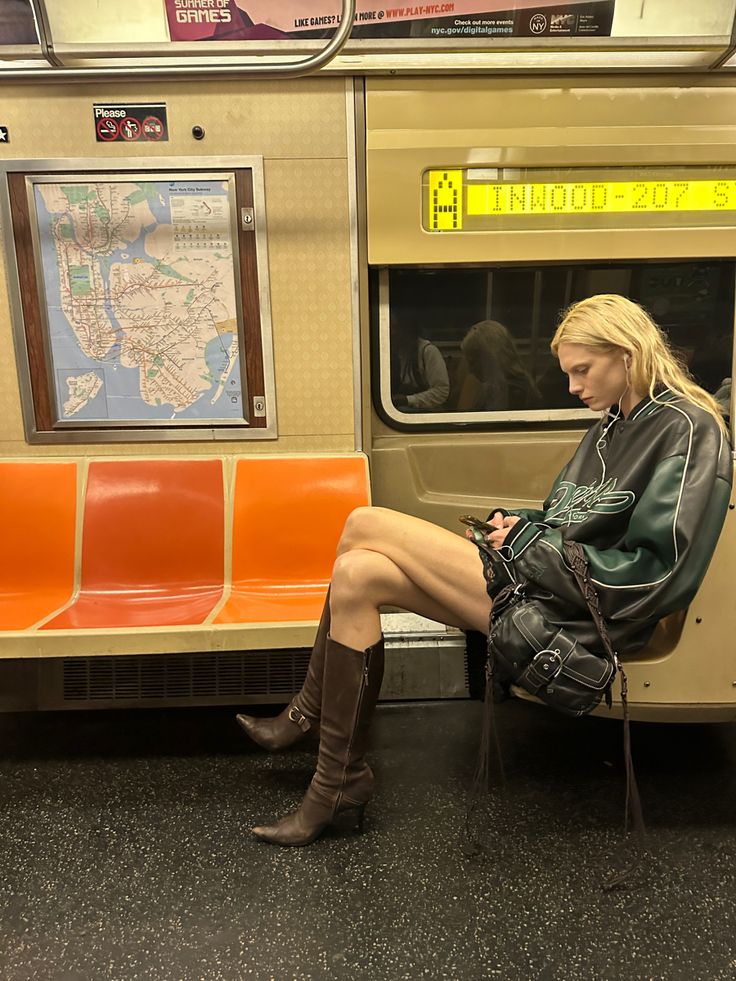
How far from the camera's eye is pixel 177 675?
9.62 feet

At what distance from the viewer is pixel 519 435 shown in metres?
3.23

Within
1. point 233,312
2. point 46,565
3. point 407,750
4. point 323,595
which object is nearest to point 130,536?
point 46,565

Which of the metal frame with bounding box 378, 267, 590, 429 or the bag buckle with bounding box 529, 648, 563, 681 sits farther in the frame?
the metal frame with bounding box 378, 267, 590, 429

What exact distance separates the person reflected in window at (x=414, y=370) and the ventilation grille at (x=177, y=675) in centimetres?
122

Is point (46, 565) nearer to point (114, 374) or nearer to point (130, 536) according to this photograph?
point (130, 536)

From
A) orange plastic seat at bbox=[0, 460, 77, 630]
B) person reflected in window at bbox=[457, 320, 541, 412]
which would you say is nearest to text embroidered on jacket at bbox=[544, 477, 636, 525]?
person reflected in window at bbox=[457, 320, 541, 412]

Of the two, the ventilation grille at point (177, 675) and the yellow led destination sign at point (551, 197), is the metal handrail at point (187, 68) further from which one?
the ventilation grille at point (177, 675)

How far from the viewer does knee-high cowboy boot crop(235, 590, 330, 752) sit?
7.29 ft

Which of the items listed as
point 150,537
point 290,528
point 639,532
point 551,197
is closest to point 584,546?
point 639,532

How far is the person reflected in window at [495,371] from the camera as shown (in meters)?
3.14

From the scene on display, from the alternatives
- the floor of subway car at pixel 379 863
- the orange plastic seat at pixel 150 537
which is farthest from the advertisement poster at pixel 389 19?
the floor of subway car at pixel 379 863

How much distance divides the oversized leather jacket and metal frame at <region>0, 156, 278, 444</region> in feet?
4.69

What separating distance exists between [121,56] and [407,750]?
8.53 ft

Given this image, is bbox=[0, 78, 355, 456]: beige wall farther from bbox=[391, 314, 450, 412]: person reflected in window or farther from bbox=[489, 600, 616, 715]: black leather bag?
bbox=[489, 600, 616, 715]: black leather bag
